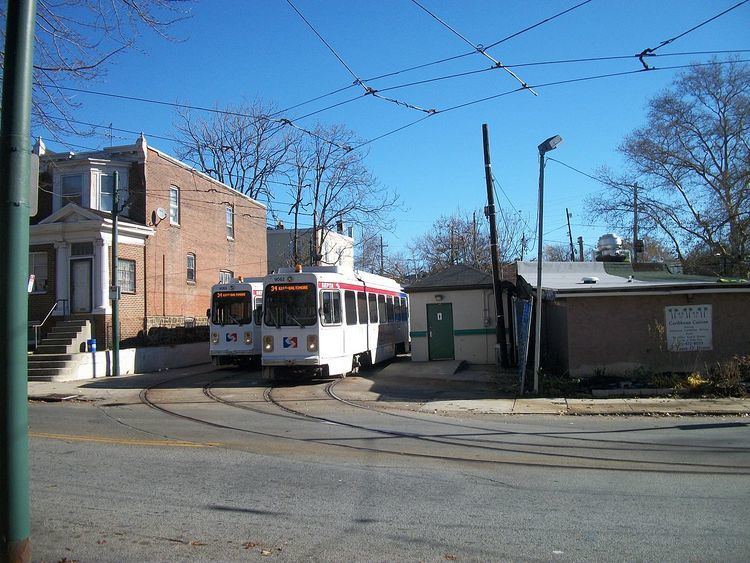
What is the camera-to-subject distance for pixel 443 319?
72.8ft

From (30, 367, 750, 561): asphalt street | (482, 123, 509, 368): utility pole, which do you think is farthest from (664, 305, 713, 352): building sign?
(482, 123, 509, 368): utility pole

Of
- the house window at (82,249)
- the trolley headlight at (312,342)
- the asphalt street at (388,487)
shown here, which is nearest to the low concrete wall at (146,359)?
the house window at (82,249)

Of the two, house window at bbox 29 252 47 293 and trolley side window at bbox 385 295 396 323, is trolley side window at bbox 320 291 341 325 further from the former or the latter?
house window at bbox 29 252 47 293

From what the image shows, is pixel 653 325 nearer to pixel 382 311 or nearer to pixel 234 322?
pixel 382 311

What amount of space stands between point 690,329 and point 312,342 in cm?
997

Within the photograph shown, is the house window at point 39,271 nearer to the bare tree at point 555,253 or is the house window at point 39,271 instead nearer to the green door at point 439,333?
the green door at point 439,333

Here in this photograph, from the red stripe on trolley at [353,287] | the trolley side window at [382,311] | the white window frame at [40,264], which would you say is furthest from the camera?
the white window frame at [40,264]

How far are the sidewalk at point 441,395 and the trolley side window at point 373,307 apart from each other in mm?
1860

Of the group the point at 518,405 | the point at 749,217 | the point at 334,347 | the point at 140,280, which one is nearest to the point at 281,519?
the point at 518,405

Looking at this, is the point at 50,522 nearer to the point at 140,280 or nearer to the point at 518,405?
the point at 518,405

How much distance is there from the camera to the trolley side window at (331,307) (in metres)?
17.3

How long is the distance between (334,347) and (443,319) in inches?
231

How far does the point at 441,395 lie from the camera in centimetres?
1555

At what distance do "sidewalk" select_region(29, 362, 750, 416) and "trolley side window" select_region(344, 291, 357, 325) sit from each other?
1.83m
